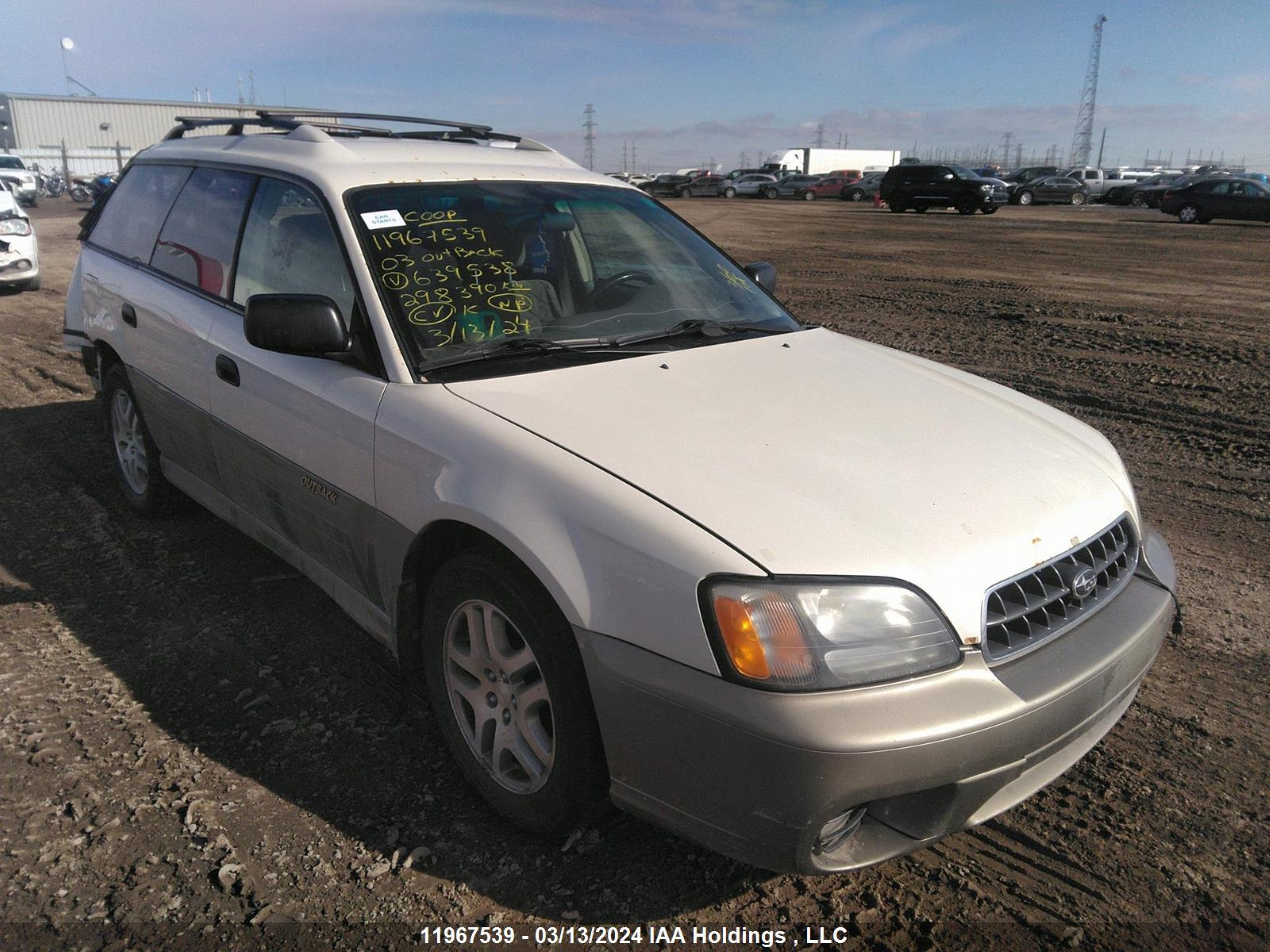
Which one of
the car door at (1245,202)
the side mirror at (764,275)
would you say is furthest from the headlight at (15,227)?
the car door at (1245,202)

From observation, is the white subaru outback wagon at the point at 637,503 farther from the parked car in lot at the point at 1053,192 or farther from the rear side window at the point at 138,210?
the parked car in lot at the point at 1053,192

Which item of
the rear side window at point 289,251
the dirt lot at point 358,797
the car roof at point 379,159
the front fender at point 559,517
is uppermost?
the car roof at point 379,159

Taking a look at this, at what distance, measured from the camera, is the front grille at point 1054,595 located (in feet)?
7.01

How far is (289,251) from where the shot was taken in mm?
3381

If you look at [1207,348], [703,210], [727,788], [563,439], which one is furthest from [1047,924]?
[703,210]

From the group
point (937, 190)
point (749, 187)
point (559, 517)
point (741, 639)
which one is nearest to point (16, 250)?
point (559, 517)

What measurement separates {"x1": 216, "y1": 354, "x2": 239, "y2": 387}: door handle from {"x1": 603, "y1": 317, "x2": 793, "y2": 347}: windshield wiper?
1.39 metres

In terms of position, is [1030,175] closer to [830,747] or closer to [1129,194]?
[1129,194]

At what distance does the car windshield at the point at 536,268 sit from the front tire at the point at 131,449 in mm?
2093

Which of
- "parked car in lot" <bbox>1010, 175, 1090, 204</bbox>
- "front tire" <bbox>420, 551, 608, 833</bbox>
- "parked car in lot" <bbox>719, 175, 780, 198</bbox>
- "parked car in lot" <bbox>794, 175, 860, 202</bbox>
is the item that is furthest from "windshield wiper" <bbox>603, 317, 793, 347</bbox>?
"parked car in lot" <bbox>719, 175, 780, 198</bbox>

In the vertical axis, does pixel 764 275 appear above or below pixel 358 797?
above

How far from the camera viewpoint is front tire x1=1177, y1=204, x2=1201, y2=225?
28844 millimetres

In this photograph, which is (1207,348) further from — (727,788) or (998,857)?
(727,788)

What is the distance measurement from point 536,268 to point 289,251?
0.89 m
